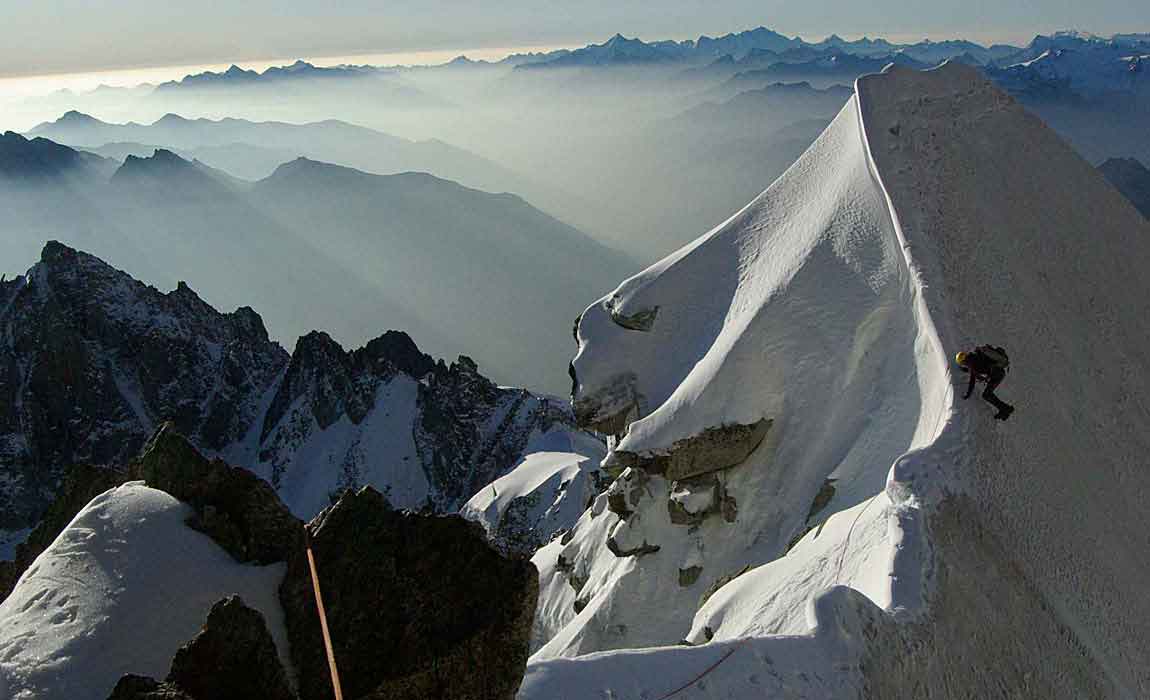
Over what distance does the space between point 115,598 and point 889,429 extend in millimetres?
20023

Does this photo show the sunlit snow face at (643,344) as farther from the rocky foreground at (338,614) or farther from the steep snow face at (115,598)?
the steep snow face at (115,598)

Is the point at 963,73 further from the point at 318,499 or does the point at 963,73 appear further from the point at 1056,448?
the point at 318,499

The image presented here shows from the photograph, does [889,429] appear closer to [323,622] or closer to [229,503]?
[323,622]

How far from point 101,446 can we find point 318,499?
33767mm

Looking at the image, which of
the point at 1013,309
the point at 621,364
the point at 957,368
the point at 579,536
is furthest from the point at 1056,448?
the point at 579,536

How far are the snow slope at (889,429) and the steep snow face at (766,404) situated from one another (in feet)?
0.38

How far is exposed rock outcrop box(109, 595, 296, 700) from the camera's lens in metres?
9.82

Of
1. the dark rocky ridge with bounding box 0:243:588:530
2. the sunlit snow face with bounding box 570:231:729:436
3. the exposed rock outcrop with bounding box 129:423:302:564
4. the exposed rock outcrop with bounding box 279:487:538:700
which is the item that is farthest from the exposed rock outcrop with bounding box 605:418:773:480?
the dark rocky ridge with bounding box 0:243:588:530

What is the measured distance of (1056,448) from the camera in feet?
63.9

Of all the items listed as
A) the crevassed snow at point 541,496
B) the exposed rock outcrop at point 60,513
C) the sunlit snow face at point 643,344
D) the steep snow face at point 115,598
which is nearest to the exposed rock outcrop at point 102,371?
the crevassed snow at point 541,496

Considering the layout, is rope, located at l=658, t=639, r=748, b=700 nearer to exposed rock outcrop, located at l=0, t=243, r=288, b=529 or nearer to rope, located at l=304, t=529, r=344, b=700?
rope, located at l=304, t=529, r=344, b=700

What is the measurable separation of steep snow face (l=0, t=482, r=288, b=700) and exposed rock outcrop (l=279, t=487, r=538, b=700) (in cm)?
95

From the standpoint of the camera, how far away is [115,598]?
40.4 ft

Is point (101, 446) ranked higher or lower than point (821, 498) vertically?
lower
